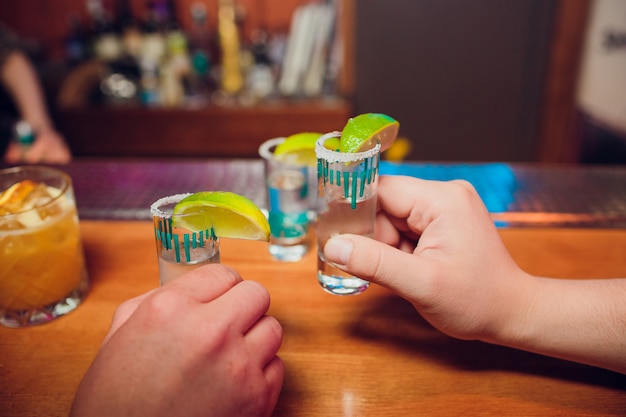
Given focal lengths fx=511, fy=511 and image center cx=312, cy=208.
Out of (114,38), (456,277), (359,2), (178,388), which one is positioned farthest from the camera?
(114,38)

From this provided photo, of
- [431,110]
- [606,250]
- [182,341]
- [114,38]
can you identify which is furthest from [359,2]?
[182,341]

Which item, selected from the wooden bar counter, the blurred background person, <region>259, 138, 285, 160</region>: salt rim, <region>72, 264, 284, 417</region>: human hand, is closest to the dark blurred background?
the blurred background person

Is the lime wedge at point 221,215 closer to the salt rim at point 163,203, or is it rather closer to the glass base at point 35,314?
the salt rim at point 163,203

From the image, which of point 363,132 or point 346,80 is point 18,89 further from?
point 363,132

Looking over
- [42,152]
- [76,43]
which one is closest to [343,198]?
[42,152]

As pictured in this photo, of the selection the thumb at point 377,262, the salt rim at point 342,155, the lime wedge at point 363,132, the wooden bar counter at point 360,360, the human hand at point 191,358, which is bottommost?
the wooden bar counter at point 360,360

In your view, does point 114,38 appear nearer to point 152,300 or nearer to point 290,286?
point 290,286

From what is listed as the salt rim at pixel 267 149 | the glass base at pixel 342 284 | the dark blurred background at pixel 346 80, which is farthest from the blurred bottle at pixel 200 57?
the glass base at pixel 342 284
